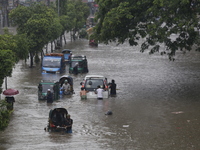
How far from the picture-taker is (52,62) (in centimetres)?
4312

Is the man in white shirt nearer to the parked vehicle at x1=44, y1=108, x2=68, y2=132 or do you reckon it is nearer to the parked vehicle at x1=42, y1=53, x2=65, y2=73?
the parked vehicle at x1=44, y1=108, x2=68, y2=132

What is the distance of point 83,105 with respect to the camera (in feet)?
90.3

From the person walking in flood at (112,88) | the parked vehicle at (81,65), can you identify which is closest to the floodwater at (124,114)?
the person walking in flood at (112,88)

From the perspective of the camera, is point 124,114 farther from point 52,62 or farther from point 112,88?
point 52,62

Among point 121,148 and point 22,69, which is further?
point 22,69

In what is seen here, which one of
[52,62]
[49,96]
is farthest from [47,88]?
[52,62]

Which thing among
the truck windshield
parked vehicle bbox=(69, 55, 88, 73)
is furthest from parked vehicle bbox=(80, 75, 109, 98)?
the truck windshield

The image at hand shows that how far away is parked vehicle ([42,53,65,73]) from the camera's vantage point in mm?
42344

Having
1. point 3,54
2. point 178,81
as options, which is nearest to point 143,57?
point 178,81

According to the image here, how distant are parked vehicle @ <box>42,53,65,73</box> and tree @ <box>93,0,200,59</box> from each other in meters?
10.5

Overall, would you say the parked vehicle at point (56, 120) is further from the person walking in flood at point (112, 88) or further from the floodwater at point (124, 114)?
the person walking in flood at point (112, 88)

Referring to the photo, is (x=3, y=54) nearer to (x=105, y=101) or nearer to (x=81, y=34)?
(x=105, y=101)

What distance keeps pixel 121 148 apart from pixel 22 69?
1130 inches

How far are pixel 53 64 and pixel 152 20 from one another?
15.6 meters
